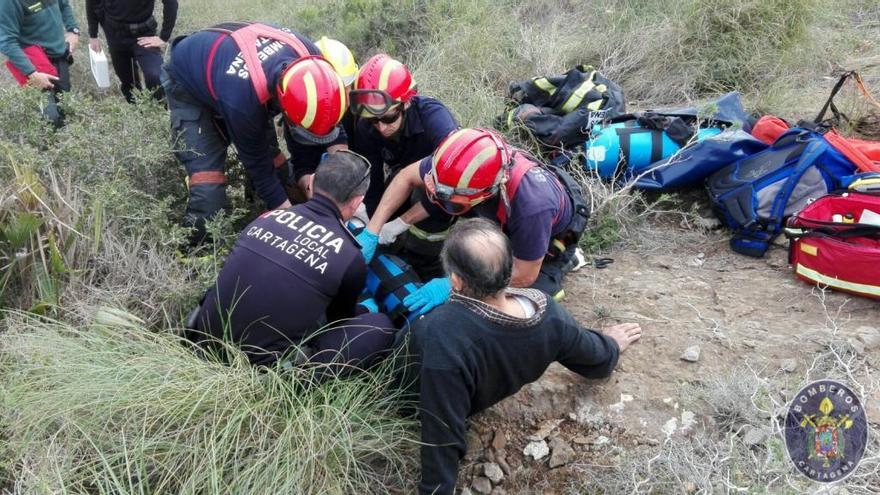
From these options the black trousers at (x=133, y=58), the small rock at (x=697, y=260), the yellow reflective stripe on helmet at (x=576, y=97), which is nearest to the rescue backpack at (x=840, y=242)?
the small rock at (x=697, y=260)

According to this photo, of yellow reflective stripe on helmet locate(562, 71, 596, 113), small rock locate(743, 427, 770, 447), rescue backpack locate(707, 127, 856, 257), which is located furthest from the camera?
yellow reflective stripe on helmet locate(562, 71, 596, 113)

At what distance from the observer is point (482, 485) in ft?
8.33

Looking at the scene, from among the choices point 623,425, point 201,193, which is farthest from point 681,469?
point 201,193

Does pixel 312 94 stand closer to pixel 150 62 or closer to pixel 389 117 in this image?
pixel 389 117

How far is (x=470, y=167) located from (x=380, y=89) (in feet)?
2.94

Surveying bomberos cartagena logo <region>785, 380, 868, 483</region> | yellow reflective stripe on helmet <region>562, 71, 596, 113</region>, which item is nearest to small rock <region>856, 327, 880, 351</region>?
bomberos cartagena logo <region>785, 380, 868, 483</region>

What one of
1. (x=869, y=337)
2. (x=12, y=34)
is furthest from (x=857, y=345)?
(x=12, y=34)

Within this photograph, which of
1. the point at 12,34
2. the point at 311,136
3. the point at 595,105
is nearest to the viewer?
the point at 311,136

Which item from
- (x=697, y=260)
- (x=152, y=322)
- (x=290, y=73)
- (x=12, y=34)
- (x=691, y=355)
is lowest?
(x=697, y=260)

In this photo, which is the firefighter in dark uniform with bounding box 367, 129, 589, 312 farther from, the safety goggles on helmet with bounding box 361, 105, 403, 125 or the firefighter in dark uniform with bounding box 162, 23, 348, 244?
the firefighter in dark uniform with bounding box 162, 23, 348, 244

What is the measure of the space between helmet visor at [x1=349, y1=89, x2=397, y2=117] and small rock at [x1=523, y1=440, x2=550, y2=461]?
1.82 m

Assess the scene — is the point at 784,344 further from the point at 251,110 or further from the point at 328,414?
the point at 251,110

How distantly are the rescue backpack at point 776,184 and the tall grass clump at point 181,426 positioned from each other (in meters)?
2.54

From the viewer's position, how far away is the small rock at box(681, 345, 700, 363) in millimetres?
2920
